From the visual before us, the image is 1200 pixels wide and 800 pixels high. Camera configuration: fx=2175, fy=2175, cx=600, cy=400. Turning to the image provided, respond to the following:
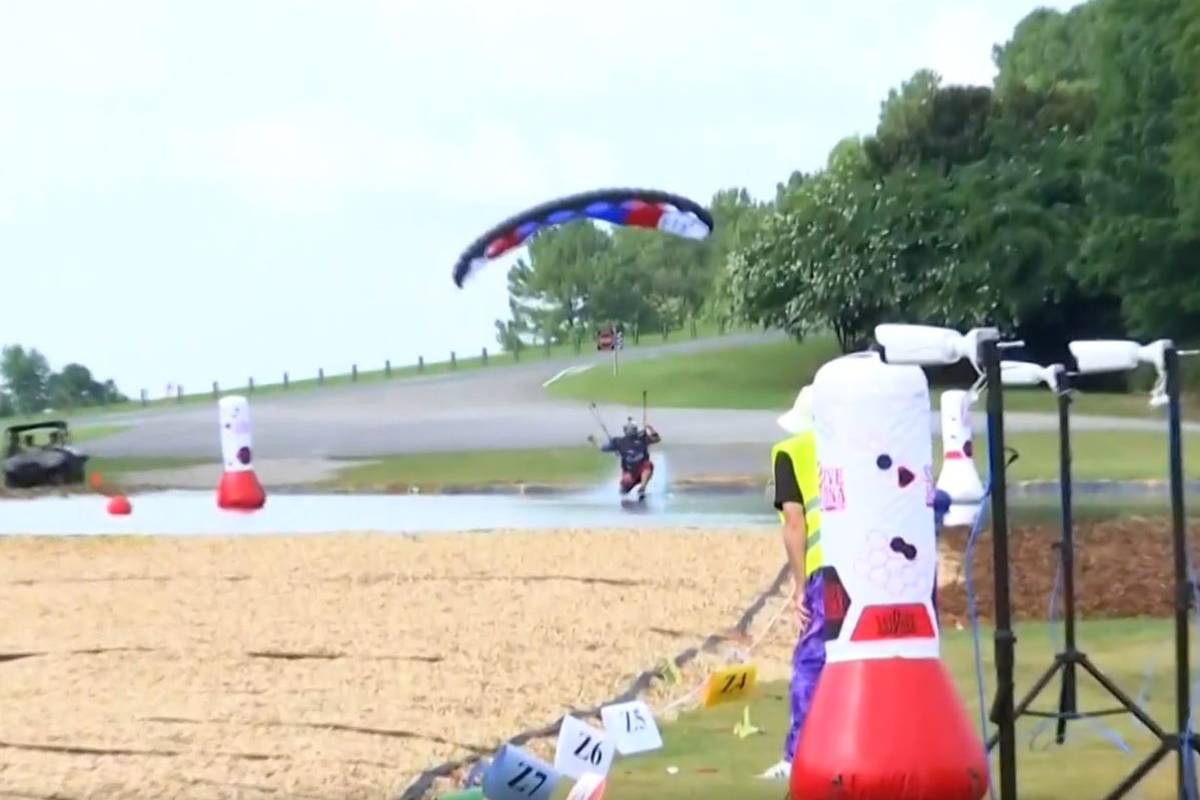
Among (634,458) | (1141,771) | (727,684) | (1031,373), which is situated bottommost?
(634,458)

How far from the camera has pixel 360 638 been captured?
14164mm

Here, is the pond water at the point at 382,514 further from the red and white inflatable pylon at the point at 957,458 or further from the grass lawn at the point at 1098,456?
the grass lawn at the point at 1098,456

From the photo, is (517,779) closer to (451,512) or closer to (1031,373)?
(1031,373)

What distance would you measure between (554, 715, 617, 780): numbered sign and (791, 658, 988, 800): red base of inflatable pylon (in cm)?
135

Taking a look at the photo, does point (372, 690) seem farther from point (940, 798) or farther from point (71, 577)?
point (71, 577)

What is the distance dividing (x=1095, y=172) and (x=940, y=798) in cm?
5151

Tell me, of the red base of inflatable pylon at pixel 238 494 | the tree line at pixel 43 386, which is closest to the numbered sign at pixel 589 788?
the red base of inflatable pylon at pixel 238 494

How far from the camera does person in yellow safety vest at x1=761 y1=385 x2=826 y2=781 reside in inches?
332

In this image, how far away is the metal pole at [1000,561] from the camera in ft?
21.2

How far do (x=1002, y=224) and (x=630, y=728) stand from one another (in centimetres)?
4734

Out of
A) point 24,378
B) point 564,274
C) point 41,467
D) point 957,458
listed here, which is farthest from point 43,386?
point 957,458

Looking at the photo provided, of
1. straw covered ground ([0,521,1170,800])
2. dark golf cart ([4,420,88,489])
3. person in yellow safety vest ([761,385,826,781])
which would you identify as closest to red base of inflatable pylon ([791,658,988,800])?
person in yellow safety vest ([761,385,826,781])

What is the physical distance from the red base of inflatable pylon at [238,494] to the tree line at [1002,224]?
984 inches

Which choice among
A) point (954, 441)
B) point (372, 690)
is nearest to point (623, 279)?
point (954, 441)
